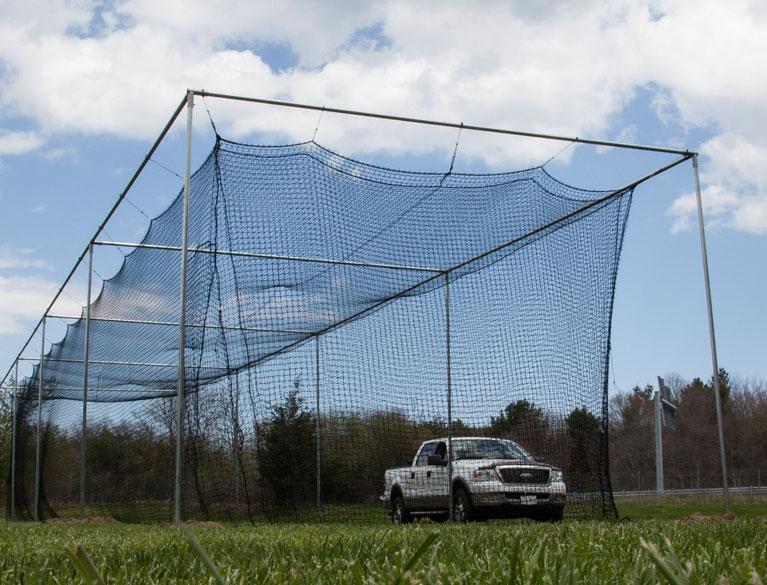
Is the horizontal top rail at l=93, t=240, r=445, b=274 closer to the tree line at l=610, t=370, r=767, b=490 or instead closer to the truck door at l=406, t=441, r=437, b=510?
the truck door at l=406, t=441, r=437, b=510

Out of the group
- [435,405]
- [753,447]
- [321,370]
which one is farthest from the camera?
[753,447]

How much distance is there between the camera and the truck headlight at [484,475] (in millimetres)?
8656

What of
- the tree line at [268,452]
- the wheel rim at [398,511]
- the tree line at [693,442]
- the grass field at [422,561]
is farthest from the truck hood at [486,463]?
the tree line at [693,442]

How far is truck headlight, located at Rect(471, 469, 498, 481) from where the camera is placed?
28.4 ft

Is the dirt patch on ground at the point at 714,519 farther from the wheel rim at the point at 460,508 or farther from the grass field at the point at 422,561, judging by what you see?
the wheel rim at the point at 460,508

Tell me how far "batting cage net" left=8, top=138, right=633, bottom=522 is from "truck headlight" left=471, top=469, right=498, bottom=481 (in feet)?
0.06

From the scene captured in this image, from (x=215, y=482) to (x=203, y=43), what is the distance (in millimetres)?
3952

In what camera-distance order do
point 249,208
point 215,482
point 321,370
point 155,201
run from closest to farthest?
point 249,208, point 215,482, point 155,201, point 321,370

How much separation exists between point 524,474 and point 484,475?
1.48 ft

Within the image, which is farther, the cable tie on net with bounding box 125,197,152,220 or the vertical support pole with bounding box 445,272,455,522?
the vertical support pole with bounding box 445,272,455,522

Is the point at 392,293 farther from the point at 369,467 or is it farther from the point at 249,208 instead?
the point at 249,208

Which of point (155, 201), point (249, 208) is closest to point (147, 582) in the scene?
point (249, 208)

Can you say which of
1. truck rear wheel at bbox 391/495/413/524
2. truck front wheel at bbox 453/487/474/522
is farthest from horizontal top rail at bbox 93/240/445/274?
truck rear wheel at bbox 391/495/413/524

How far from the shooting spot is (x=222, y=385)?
32.9 ft
